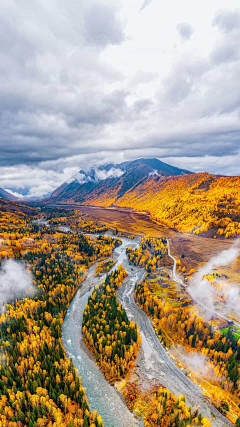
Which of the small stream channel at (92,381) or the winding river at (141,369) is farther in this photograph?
the winding river at (141,369)

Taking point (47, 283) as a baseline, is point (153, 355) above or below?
below

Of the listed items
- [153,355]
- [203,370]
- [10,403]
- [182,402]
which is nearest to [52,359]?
[10,403]

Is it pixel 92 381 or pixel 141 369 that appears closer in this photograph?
pixel 92 381

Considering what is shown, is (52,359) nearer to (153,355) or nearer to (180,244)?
(153,355)

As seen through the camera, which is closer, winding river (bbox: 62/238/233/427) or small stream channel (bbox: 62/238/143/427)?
small stream channel (bbox: 62/238/143/427)

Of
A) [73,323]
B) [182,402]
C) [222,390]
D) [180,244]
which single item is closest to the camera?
[182,402]

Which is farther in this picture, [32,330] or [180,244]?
[180,244]

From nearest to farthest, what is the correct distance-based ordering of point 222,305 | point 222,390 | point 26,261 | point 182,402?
point 182,402
point 222,390
point 222,305
point 26,261
